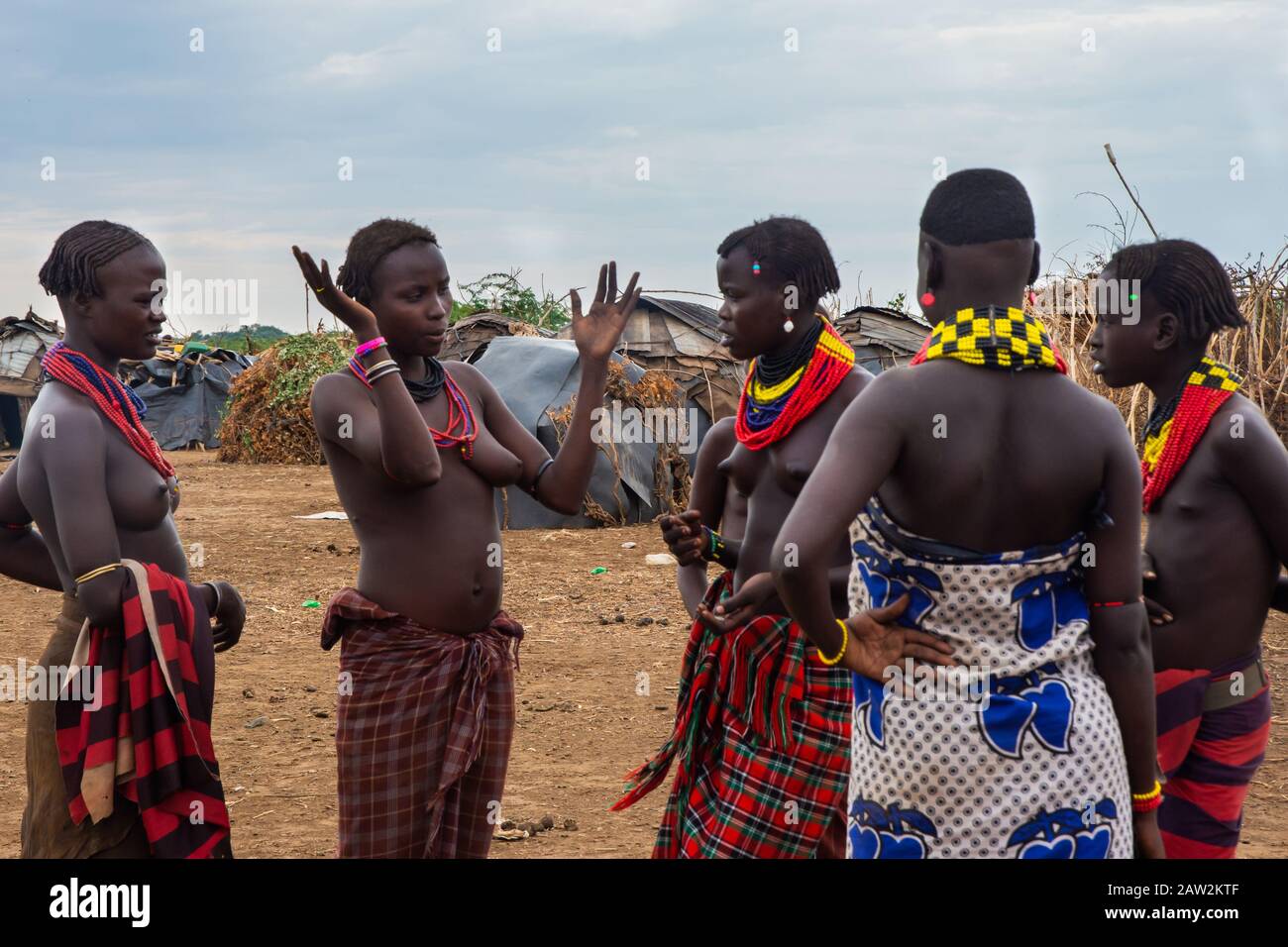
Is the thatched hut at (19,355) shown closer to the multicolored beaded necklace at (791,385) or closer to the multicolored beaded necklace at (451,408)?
the multicolored beaded necklace at (451,408)

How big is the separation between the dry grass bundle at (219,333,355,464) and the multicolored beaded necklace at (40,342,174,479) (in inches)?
664

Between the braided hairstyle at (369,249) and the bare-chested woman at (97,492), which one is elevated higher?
the braided hairstyle at (369,249)

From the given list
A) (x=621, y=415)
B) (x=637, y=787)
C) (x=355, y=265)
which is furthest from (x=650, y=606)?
(x=355, y=265)

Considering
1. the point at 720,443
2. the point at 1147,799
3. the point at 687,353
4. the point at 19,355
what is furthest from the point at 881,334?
the point at 19,355

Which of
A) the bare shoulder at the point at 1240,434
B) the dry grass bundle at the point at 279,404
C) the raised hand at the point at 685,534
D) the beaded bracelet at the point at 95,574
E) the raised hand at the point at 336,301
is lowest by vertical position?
the dry grass bundle at the point at 279,404

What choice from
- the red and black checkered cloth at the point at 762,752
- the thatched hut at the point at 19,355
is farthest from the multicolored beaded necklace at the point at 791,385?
the thatched hut at the point at 19,355

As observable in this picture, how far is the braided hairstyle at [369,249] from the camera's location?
124 inches

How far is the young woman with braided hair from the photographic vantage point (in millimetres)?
2842

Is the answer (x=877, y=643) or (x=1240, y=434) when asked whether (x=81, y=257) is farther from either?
(x=1240, y=434)

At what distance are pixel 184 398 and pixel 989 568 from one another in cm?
2382

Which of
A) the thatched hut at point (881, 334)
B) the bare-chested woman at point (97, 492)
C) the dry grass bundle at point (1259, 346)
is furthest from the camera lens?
the thatched hut at point (881, 334)

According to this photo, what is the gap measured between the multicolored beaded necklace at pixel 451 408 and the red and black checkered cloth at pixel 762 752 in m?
0.81

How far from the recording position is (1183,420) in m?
2.91

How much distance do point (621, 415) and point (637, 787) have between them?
8720mm
